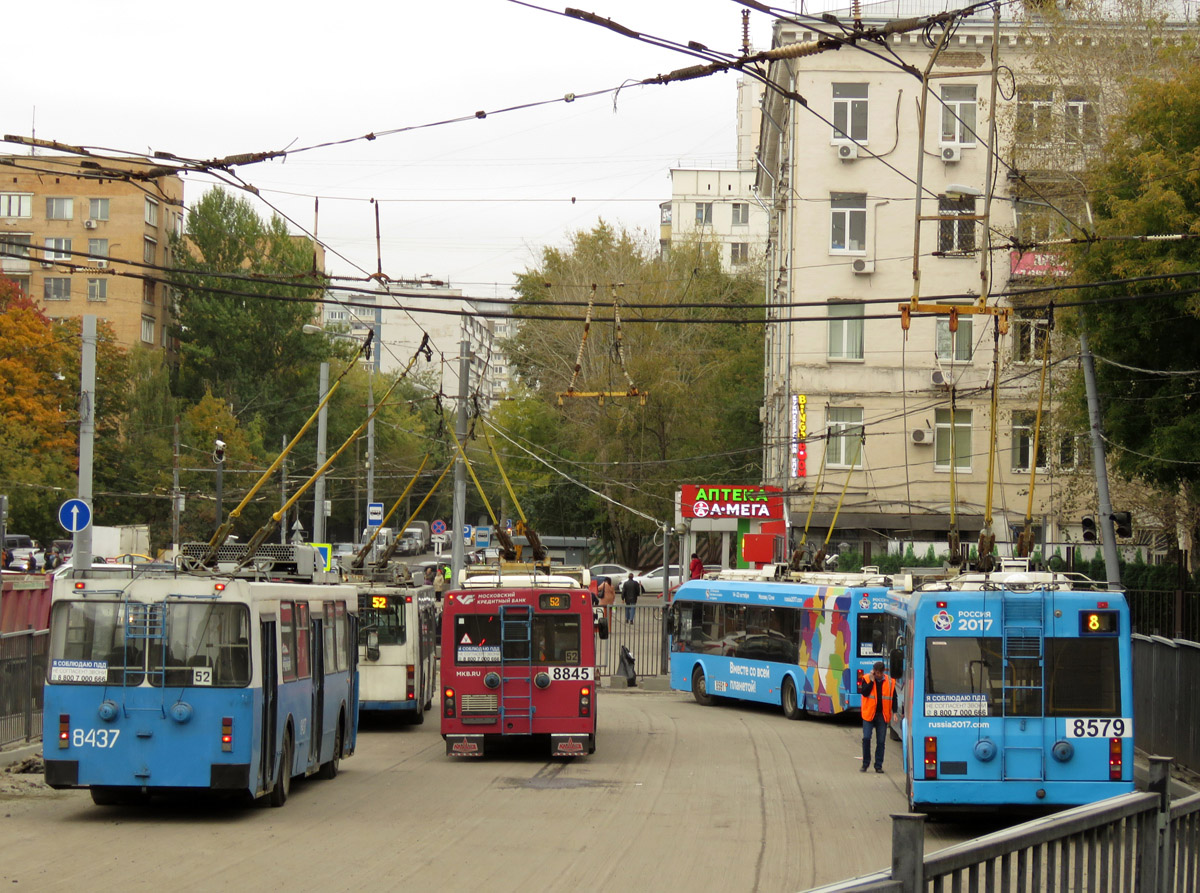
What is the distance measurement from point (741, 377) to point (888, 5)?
27989mm

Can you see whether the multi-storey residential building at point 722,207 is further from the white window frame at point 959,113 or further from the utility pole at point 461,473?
the utility pole at point 461,473

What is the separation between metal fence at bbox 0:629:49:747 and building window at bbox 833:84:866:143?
111 ft

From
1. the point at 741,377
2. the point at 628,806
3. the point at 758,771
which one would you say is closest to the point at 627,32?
the point at 628,806

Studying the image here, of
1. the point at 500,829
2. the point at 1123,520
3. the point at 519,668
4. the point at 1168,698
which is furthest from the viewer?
the point at 1123,520

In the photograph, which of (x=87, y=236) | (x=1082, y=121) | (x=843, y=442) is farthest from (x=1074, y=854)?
(x=87, y=236)

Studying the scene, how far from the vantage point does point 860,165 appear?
46.9 meters

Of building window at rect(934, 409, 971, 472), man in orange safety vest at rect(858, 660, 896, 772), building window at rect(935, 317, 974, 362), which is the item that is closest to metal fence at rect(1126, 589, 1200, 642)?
man in orange safety vest at rect(858, 660, 896, 772)

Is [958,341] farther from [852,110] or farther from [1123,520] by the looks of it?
[1123,520]

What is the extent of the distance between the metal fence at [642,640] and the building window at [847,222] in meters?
16.3

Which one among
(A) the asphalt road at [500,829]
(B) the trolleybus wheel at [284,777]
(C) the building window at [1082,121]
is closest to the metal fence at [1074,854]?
(A) the asphalt road at [500,829]

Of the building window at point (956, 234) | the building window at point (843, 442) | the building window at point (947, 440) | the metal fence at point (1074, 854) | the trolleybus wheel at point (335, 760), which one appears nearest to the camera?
the metal fence at point (1074, 854)

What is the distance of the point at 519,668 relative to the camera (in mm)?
19828

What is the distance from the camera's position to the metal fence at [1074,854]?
408 centimetres

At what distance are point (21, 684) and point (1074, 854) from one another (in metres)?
15.8
